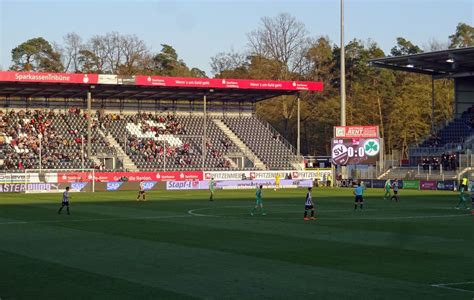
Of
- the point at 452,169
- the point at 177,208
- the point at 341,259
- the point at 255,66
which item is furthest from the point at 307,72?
the point at 341,259

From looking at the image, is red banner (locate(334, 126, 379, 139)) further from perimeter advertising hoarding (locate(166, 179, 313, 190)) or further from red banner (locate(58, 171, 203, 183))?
red banner (locate(58, 171, 203, 183))

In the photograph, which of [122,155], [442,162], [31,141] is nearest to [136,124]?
[122,155]

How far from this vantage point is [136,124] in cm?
8994

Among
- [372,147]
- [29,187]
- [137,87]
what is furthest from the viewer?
[137,87]

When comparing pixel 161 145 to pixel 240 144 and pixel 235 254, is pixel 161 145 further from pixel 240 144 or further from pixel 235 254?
pixel 235 254

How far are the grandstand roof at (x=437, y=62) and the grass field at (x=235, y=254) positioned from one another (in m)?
33.5

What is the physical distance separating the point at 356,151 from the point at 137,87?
2397cm

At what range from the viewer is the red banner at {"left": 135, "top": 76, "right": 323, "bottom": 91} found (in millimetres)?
81081

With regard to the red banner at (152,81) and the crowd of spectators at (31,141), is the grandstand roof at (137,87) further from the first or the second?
the crowd of spectators at (31,141)

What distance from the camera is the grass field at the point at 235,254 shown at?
1909 centimetres

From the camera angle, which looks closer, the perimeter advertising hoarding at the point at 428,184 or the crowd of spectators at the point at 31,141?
the perimeter advertising hoarding at the point at 428,184

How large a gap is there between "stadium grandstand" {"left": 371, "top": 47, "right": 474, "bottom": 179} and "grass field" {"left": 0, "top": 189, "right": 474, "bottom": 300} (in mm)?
31785

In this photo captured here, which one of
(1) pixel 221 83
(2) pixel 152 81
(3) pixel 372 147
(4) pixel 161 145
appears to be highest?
(1) pixel 221 83

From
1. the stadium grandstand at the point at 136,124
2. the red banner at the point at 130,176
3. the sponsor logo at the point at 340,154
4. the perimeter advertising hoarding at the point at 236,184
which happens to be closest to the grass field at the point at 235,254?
the sponsor logo at the point at 340,154
